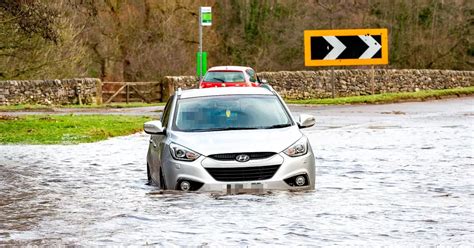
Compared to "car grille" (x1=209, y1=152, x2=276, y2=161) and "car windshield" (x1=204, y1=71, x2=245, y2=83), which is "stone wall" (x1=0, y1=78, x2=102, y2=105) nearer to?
"car windshield" (x1=204, y1=71, x2=245, y2=83)

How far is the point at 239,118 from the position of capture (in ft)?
47.3

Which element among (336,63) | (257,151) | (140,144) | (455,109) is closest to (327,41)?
(336,63)

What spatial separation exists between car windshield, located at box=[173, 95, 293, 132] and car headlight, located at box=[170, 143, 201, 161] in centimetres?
75

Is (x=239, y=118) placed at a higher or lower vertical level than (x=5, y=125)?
higher

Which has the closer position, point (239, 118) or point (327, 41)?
point (239, 118)

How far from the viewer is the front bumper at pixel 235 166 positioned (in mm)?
12984

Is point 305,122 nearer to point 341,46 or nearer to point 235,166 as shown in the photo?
point 235,166

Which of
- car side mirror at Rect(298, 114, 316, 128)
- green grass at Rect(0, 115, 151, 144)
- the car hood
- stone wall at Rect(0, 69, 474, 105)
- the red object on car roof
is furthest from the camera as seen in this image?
stone wall at Rect(0, 69, 474, 105)

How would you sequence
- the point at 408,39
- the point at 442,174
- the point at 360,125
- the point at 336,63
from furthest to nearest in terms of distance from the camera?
the point at 408,39, the point at 336,63, the point at 360,125, the point at 442,174

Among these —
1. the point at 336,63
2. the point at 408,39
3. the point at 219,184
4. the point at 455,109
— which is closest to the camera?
the point at 219,184

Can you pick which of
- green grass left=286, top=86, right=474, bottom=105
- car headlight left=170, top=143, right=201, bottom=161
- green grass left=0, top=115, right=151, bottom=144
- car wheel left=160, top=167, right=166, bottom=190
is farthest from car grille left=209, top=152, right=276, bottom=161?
green grass left=286, top=86, right=474, bottom=105

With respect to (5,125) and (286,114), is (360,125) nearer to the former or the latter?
(5,125)

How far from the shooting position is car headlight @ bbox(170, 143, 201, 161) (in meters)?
13.2

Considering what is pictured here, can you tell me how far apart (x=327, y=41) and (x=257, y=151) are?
34.6m
